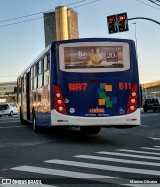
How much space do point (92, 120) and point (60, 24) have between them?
519 ft

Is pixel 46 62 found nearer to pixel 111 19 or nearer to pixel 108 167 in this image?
pixel 108 167

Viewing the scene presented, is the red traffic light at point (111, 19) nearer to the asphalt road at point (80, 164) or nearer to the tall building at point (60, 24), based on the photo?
the asphalt road at point (80, 164)

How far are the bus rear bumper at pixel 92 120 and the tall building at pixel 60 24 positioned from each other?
14934cm

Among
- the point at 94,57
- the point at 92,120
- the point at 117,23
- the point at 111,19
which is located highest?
the point at 111,19

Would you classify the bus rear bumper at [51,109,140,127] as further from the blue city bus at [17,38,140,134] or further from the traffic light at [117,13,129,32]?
the traffic light at [117,13,129,32]

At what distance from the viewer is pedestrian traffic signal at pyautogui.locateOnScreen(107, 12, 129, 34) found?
23109 mm

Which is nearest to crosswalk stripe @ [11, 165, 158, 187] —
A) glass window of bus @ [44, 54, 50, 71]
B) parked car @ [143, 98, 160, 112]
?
glass window of bus @ [44, 54, 50, 71]

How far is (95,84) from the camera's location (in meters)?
12.9

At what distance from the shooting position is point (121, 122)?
1281 centimetres

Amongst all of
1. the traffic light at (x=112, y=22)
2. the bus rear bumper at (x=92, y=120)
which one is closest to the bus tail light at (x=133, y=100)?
the bus rear bumper at (x=92, y=120)

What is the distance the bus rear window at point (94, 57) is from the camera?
12.9m

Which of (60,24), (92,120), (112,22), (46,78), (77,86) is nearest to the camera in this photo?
(92,120)

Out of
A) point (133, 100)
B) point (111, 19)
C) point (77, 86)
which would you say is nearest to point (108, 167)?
point (77, 86)

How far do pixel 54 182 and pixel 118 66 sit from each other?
677cm
